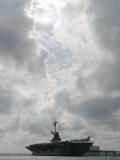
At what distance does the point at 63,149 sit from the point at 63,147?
3.94ft

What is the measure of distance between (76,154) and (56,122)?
28724mm

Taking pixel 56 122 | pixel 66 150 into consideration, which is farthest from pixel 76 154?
pixel 56 122

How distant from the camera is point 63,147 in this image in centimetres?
15288

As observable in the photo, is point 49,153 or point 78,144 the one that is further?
point 49,153

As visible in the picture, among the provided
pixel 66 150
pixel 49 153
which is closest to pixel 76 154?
pixel 66 150

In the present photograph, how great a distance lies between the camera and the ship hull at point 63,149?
5861 inches

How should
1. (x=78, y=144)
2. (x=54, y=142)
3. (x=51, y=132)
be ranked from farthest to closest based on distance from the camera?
1. (x=51, y=132)
2. (x=54, y=142)
3. (x=78, y=144)

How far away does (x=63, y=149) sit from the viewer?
154 metres

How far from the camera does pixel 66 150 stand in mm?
152000

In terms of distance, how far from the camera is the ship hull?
148863 millimetres

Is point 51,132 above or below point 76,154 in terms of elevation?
above

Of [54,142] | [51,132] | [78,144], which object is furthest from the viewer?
[51,132]

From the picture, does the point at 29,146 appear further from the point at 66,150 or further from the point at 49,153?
the point at 66,150

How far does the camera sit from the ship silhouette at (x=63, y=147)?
149 meters
